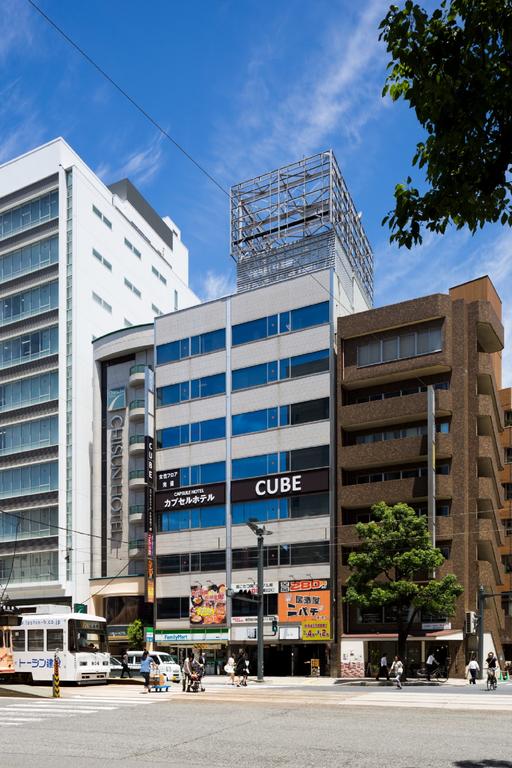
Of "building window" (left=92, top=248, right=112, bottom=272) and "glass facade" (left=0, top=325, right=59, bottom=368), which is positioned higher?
"building window" (left=92, top=248, right=112, bottom=272)

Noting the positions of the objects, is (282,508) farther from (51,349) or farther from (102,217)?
(102,217)

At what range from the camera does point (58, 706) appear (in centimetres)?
2716

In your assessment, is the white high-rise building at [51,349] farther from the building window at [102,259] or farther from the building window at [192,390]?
the building window at [192,390]

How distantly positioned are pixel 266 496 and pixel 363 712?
122ft

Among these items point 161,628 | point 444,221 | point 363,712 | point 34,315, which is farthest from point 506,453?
point 444,221

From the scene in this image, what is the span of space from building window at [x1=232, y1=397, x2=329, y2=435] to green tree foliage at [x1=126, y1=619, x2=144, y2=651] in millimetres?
16393

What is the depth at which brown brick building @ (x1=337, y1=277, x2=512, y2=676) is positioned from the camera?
177 feet

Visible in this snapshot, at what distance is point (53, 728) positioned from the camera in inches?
814

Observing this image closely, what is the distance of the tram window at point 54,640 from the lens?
127ft

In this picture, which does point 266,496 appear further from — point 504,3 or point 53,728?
point 504,3

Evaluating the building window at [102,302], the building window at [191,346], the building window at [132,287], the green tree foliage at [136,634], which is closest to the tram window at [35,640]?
the green tree foliage at [136,634]

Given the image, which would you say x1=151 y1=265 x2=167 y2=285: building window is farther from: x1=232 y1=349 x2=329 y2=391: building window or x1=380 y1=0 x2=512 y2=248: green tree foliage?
x1=380 y1=0 x2=512 y2=248: green tree foliage

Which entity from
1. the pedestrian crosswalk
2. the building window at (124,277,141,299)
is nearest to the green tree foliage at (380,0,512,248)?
the pedestrian crosswalk

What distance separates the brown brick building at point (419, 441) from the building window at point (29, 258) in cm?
3074
